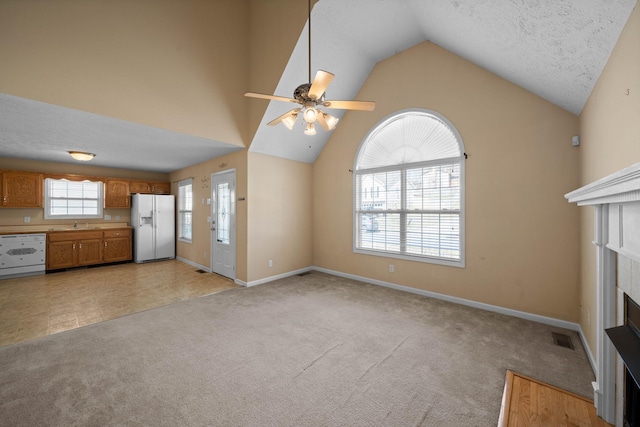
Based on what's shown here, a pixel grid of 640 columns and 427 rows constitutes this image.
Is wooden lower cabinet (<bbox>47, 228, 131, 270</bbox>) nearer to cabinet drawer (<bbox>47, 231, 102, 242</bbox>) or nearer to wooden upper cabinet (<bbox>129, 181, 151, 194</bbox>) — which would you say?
cabinet drawer (<bbox>47, 231, 102, 242</bbox>)

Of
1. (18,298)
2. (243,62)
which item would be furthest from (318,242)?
(18,298)

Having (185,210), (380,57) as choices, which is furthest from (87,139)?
(380,57)

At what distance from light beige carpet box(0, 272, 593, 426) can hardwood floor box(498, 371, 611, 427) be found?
76 mm

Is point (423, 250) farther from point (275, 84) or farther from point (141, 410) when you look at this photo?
point (141, 410)

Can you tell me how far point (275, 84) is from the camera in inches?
147

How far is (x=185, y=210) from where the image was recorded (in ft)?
21.1

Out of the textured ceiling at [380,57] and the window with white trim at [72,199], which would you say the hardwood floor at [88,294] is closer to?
the window with white trim at [72,199]

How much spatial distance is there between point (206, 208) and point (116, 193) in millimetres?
2736

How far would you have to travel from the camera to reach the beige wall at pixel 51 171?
515cm

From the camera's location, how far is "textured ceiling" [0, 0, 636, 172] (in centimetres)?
182

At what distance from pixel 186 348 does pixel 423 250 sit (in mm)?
3366

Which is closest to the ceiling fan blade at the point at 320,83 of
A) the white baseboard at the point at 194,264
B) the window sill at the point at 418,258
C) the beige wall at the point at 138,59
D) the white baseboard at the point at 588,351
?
the beige wall at the point at 138,59

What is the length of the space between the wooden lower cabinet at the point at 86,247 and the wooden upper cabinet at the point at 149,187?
1.10 m

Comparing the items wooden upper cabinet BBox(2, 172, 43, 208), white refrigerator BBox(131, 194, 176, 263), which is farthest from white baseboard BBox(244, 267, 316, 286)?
wooden upper cabinet BBox(2, 172, 43, 208)
